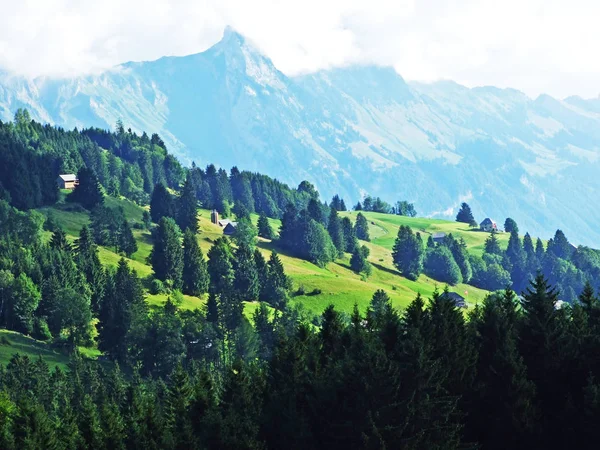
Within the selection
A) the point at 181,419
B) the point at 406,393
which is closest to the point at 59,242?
the point at 181,419

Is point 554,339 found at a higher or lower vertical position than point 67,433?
higher

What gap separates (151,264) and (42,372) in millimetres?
66671

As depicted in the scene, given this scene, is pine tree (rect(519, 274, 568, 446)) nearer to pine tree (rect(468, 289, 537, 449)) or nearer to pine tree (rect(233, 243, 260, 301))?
pine tree (rect(468, 289, 537, 449))

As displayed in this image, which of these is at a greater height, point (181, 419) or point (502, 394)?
point (502, 394)

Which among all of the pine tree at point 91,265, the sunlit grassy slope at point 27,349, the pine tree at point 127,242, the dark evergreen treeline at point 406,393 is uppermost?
the pine tree at point 127,242

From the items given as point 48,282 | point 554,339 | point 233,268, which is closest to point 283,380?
point 554,339

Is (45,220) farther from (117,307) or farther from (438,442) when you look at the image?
(438,442)

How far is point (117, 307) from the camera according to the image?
13688cm

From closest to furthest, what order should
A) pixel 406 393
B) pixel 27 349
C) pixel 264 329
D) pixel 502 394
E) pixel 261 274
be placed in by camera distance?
pixel 406 393, pixel 502 394, pixel 27 349, pixel 264 329, pixel 261 274

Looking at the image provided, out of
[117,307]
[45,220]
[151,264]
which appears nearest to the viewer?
[117,307]

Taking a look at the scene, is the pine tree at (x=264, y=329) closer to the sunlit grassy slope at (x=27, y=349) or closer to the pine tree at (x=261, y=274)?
the sunlit grassy slope at (x=27, y=349)

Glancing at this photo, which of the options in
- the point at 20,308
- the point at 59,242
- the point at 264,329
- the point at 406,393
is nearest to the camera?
the point at 406,393

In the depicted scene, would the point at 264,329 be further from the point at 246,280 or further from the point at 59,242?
the point at 59,242

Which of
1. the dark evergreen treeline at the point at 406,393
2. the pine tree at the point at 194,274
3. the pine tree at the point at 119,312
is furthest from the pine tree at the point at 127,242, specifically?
the dark evergreen treeline at the point at 406,393
